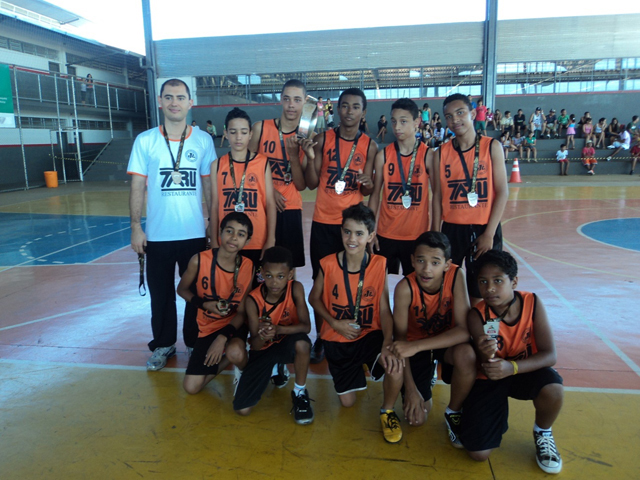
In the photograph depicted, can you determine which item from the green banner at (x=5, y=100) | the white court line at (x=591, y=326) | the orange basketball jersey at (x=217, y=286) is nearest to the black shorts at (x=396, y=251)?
the orange basketball jersey at (x=217, y=286)

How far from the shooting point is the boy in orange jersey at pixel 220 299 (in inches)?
132

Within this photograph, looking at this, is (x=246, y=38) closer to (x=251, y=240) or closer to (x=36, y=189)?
(x=36, y=189)

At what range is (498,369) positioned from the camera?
102 inches

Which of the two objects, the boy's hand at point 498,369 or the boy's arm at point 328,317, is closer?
the boy's hand at point 498,369

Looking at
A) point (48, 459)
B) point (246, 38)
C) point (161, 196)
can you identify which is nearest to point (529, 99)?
point (246, 38)

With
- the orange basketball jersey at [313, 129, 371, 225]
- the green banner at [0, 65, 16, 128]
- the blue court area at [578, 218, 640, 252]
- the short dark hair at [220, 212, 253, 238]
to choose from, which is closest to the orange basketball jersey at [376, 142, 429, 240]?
the orange basketball jersey at [313, 129, 371, 225]

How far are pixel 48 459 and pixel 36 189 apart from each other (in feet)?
62.6

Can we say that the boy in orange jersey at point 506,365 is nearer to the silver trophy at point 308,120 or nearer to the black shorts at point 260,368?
the black shorts at point 260,368

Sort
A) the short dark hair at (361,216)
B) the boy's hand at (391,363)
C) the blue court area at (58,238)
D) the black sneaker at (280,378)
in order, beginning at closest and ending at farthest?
the boy's hand at (391,363) < the short dark hair at (361,216) < the black sneaker at (280,378) < the blue court area at (58,238)

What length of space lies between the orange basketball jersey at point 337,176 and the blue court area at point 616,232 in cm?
559

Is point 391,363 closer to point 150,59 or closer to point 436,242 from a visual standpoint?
point 436,242

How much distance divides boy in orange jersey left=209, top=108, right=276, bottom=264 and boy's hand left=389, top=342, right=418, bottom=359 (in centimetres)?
142

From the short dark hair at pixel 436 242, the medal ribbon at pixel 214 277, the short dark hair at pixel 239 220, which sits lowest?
the medal ribbon at pixel 214 277

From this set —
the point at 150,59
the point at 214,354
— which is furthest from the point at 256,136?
the point at 150,59
